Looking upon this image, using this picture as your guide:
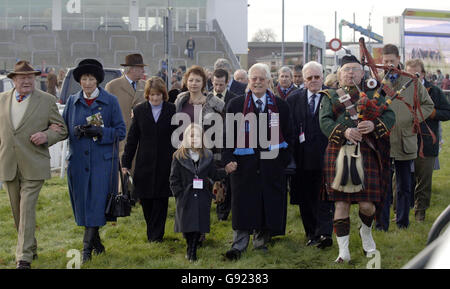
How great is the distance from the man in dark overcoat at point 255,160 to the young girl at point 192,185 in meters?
0.27

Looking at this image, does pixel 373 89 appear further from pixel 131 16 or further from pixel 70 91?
pixel 131 16

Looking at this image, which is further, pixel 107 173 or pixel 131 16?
pixel 131 16

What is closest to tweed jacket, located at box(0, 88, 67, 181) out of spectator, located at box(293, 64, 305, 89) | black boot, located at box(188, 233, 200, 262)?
black boot, located at box(188, 233, 200, 262)

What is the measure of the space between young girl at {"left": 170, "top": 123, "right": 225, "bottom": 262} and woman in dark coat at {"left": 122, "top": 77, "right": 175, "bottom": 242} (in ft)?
2.82

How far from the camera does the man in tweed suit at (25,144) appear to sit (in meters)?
6.81

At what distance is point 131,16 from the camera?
153ft

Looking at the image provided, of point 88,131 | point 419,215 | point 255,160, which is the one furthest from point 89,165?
point 419,215

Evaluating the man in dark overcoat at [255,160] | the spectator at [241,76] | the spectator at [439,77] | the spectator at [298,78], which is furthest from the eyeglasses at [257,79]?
the spectator at [439,77]

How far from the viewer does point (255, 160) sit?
7.29 meters

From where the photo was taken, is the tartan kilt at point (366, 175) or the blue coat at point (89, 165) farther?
the blue coat at point (89, 165)

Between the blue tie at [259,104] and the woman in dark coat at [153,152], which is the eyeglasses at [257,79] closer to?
the blue tie at [259,104]

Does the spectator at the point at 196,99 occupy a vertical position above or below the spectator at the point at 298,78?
below
